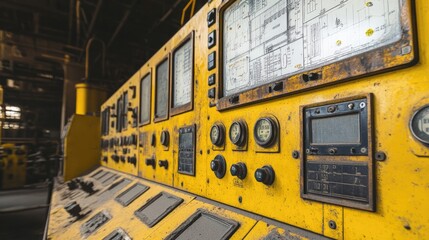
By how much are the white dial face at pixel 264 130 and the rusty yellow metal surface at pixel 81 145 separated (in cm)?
428

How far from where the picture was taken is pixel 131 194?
87.6 inches

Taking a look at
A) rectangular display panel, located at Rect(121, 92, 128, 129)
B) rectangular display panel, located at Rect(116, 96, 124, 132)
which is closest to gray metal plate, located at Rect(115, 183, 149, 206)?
rectangular display panel, located at Rect(121, 92, 128, 129)

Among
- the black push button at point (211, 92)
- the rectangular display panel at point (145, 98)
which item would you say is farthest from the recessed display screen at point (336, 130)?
the rectangular display panel at point (145, 98)

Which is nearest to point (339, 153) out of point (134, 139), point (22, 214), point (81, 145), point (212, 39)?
point (212, 39)

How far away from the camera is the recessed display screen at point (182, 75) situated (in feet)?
5.84

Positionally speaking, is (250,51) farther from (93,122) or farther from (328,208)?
(93,122)

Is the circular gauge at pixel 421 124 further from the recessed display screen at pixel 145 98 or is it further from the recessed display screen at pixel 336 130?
the recessed display screen at pixel 145 98

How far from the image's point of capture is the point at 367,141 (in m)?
0.72

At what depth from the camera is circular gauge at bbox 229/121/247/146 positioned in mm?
1164

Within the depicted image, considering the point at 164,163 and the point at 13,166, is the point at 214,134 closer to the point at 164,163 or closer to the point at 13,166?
the point at 164,163

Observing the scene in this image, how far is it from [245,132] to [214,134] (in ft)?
0.78

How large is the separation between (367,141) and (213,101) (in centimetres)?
85

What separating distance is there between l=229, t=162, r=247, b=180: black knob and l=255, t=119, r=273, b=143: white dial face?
169mm

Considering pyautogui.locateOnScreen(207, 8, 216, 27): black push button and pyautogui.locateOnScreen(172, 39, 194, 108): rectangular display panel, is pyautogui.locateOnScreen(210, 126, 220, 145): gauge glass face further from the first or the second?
pyautogui.locateOnScreen(207, 8, 216, 27): black push button
